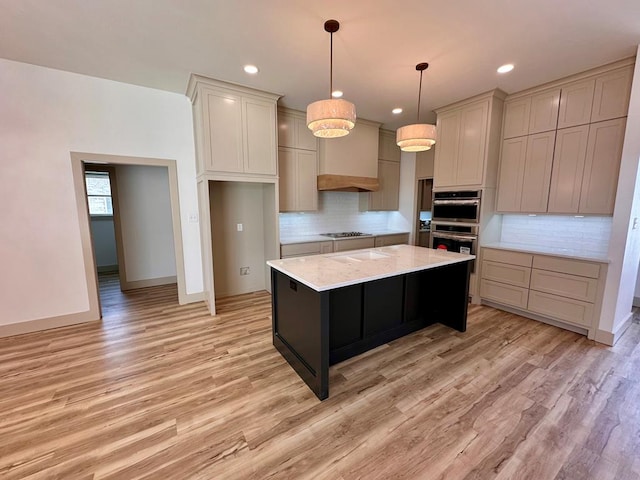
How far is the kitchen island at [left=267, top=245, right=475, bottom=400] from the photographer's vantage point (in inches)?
77.4

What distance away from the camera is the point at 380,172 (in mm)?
5301

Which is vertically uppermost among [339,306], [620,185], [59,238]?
[620,185]

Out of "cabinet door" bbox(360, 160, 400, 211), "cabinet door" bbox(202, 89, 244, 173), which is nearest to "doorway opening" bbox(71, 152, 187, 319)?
"cabinet door" bbox(202, 89, 244, 173)

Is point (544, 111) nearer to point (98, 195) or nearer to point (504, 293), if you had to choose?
point (504, 293)

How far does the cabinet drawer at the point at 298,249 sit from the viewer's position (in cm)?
398

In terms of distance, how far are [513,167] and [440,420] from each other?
11.1ft

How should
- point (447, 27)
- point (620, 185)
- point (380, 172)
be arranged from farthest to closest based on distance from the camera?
point (380, 172) < point (620, 185) < point (447, 27)

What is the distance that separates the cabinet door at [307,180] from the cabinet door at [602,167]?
136 inches

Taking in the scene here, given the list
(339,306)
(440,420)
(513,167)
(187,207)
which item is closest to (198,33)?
(187,207)

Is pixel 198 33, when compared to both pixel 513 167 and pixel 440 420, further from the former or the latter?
pixel 513 167

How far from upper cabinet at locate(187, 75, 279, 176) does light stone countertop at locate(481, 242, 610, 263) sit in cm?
341

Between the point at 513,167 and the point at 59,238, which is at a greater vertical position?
the point at 513,167

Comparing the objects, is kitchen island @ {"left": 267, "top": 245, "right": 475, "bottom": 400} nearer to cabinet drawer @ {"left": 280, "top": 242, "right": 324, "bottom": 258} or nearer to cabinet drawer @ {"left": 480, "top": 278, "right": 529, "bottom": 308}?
cabinet drawer @ {"left": 480, "top": 278, "right": 529, "bottom": 308}

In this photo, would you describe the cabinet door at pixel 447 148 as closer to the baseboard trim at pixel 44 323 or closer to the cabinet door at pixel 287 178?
the cabinet door at pixel 287 178
